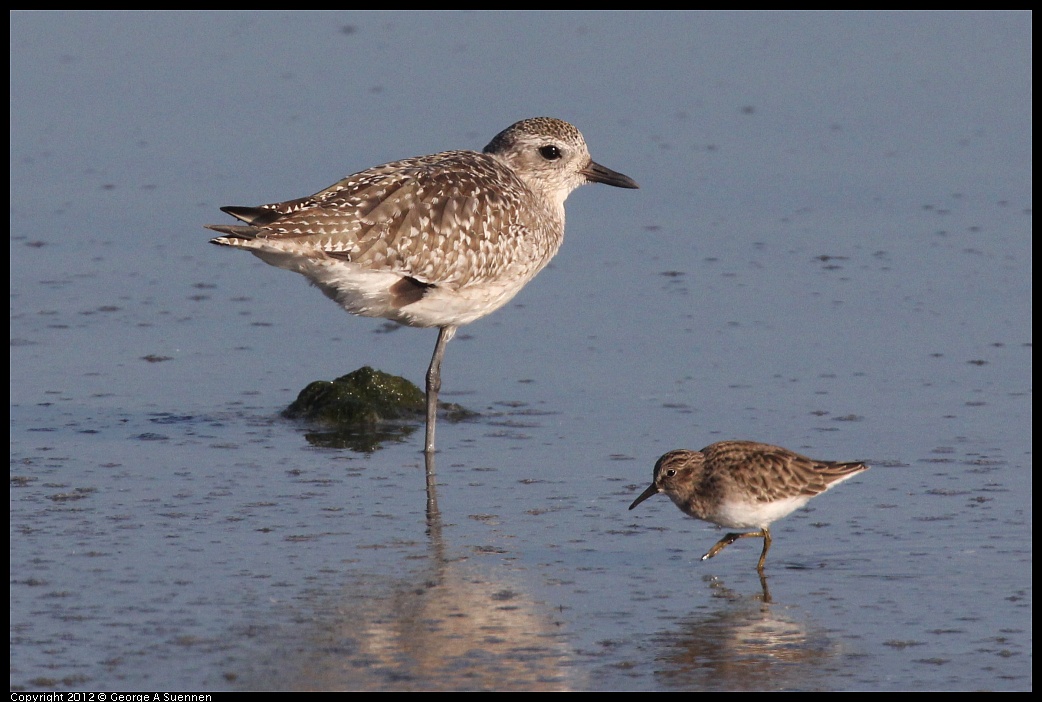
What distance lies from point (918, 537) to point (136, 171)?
916 cm

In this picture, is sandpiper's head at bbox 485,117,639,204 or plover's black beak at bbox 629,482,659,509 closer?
plover's black beak at bbox 629,482,659,509

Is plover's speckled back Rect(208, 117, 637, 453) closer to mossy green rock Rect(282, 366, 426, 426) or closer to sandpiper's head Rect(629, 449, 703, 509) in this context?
mossy green rock Rect(282, 366, 426, 426)

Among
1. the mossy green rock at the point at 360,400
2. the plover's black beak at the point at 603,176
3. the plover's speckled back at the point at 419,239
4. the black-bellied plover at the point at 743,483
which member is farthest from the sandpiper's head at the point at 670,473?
the plover's black beak at the point at 603,176

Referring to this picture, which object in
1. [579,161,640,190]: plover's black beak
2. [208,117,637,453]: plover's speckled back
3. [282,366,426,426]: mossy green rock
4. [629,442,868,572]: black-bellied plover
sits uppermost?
[579,161,640,190]: plover's black beak

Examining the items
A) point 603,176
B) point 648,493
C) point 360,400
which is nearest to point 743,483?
point 648,493

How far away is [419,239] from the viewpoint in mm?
10102

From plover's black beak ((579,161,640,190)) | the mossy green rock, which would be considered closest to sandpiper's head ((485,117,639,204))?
plover's black beak ((579,161,640,190))

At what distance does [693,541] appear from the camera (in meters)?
8.81

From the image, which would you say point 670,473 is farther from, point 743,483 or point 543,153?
point 543,153

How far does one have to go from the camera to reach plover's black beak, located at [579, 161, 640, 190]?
39.0ft

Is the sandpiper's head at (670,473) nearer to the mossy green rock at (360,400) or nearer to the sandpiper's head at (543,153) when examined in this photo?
the mossy green rock at (360,400)

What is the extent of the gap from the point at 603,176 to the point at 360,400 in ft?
8.00

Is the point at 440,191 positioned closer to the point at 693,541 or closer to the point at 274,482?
the point at 274,482

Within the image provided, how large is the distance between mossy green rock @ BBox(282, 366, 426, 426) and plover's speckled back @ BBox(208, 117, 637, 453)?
45cm
